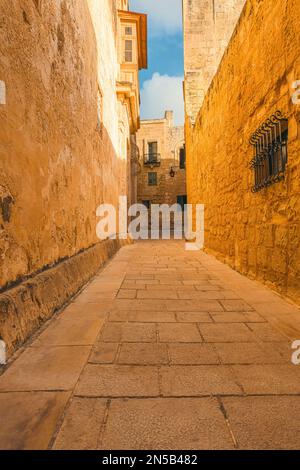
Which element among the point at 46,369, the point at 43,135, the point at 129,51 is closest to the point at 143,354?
the point at 46,369

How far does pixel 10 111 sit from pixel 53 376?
195cm

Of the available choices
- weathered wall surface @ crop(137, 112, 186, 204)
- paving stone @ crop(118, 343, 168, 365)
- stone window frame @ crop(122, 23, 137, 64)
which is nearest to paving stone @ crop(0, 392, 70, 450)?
paving stone @ crop(118, 343, 168, 365)

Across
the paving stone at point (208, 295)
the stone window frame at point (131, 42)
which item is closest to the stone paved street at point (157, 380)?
the paving stone at point (208, 295)

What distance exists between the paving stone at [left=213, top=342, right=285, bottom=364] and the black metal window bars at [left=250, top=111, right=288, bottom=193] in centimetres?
215

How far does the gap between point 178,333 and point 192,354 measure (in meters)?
0.37

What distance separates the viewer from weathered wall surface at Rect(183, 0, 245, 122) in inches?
548

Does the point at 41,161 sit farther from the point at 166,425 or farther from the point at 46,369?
the point at 166,425

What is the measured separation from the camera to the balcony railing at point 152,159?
25781 millimetres

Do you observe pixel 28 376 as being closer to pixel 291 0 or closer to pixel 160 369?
pixel 160 369

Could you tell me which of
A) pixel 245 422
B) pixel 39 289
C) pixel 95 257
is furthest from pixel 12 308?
pixel 95 257

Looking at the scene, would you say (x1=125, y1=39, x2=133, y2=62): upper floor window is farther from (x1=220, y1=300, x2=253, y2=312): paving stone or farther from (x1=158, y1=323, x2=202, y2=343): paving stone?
(x1=158, y1=323, x2=202, y2=343): paving stone

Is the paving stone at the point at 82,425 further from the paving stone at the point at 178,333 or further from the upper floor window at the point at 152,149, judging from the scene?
the upper floor window at the point at 152,149

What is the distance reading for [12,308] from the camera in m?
2.04

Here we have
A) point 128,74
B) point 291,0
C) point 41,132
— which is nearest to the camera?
point 41,132
